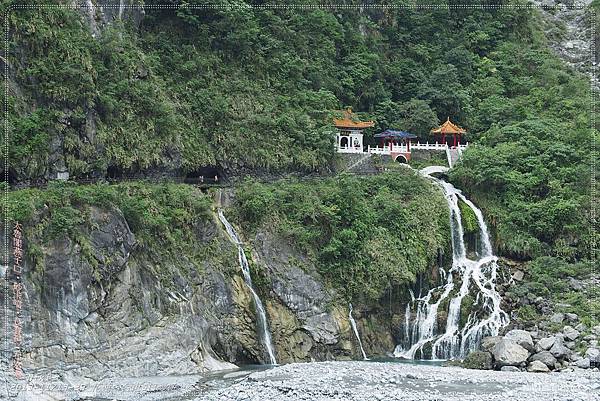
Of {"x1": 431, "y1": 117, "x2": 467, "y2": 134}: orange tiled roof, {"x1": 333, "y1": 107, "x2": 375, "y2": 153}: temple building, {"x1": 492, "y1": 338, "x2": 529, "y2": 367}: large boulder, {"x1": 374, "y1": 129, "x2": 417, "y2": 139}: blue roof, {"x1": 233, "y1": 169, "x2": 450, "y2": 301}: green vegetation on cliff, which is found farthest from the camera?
{"x1": 431, "y1": 117, "x2": 467, "y2": 134}: orange tiled roof

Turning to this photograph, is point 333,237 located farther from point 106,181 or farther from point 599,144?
point 599,144

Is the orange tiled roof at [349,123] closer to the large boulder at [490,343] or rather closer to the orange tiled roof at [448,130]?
the orange tiled roof at [448,130]

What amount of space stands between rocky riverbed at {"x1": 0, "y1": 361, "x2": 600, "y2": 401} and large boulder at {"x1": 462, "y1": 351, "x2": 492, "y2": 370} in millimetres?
1415

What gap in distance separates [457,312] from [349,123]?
14448mm

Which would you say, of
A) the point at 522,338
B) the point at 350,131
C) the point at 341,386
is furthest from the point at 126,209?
the point at 350,131

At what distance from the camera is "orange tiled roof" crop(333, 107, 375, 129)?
A: 43750 millimetres

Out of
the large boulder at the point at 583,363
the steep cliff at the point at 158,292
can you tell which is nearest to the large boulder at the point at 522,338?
the large boulder at the point at 583,363

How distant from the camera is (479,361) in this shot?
28391mm

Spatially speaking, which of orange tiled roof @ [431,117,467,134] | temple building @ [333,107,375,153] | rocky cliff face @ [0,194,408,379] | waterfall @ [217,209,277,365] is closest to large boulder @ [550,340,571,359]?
rocky cliff face @ [0,194,408,379]

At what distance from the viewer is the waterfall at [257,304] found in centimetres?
3078

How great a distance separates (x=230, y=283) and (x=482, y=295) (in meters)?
11.3

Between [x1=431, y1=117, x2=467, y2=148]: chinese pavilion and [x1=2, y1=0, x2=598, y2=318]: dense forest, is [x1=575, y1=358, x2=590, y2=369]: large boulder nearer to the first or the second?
[x1=2, y1=0, x2=598, y2=318]: dense forest

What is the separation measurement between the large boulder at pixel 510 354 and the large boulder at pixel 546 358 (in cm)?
32

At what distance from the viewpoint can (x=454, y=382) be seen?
977 inches
